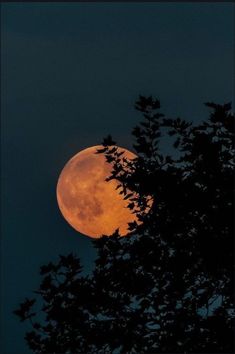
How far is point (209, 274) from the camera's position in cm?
1295

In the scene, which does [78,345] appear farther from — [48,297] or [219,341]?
[219,341]

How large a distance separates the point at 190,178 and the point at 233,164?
83 centimetres

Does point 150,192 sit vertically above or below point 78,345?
above

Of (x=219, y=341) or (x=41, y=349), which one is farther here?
(x=41, y=349)

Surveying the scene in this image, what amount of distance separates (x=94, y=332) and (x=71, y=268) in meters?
1.32

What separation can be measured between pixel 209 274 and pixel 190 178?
1794 millimetres

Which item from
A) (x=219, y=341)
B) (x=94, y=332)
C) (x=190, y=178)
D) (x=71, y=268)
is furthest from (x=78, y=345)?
(x=190, y=178)

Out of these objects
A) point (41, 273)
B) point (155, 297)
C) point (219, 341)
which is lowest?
point (219, 341)

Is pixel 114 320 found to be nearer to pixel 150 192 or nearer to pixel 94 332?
pixel 94 332

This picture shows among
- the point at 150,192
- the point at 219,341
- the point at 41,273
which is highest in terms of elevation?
the point at 150,192

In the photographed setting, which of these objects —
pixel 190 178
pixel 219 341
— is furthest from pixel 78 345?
pixel 190 178

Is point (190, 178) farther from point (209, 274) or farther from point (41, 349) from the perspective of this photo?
point (41, 349)

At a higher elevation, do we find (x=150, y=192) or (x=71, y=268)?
(x=150, y=192)

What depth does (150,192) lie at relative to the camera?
13.4 meters
